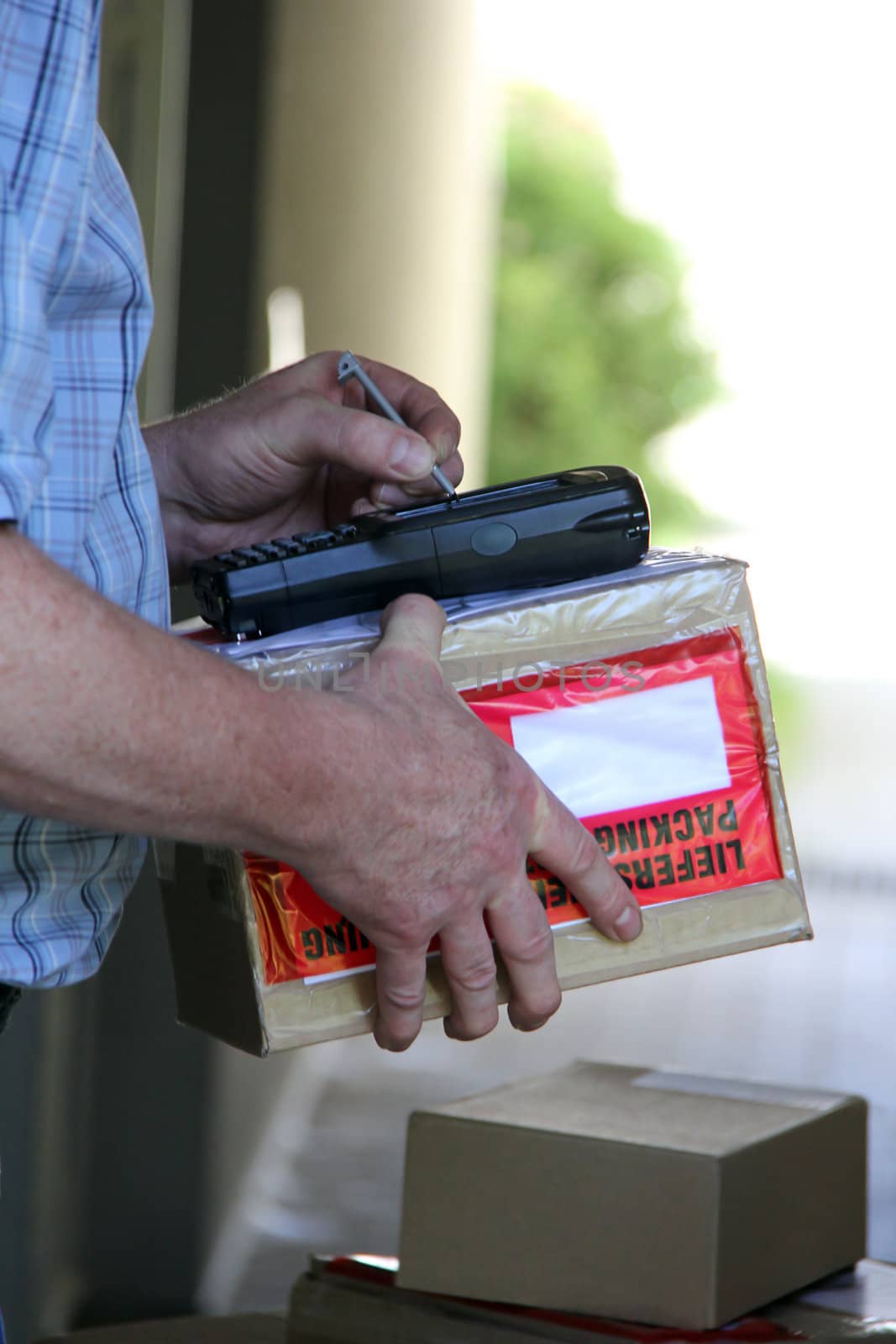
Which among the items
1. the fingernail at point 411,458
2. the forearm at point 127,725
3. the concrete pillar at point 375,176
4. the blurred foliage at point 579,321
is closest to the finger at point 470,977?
the forearm at point 127,725

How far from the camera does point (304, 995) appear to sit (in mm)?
631

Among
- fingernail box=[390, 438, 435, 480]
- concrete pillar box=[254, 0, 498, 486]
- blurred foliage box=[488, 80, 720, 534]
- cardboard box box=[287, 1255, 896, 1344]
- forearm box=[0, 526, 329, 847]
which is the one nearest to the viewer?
forearm box=[0, 526, 329, 847]

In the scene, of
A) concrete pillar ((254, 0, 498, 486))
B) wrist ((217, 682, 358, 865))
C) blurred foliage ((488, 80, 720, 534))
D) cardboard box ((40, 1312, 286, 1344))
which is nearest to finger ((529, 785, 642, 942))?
wrist ((217, 682, 358, 865))

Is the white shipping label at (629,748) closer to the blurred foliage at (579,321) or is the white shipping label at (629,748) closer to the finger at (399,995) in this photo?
the finger at (399,995)

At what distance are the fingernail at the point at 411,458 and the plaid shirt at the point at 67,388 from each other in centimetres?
16

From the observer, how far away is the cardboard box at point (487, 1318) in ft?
2.97

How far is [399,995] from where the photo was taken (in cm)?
62

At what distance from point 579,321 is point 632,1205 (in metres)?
10.4

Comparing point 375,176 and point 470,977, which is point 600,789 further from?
point 375,176

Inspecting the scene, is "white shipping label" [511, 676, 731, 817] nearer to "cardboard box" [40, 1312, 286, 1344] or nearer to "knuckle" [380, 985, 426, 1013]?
"knuckle" [380, 985, 426, 1013]

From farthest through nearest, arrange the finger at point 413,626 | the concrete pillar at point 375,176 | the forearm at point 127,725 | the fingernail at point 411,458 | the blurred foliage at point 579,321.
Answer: the blurred foliage at point 579,321 < the concrete pillar at point 375,176 < the fingernail at point 411,458 < the finger at point 413,626 < the forearm at point 127,725

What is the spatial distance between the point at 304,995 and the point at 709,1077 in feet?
2.09

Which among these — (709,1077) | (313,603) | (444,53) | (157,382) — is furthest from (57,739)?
(444,53)

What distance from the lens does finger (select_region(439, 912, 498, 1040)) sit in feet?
2.02
